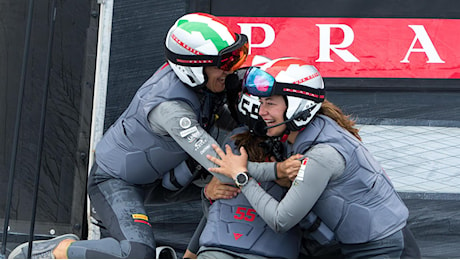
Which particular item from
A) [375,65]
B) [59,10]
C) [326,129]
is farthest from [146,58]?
[326,129]

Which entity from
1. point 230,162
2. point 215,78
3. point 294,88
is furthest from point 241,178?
point 215,78

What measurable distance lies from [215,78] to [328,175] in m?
0.85

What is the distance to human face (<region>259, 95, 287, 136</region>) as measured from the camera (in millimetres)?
3762

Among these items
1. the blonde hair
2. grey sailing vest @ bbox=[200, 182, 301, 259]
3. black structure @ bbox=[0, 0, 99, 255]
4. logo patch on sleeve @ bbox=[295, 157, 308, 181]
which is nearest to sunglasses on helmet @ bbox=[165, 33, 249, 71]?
the blonde hair

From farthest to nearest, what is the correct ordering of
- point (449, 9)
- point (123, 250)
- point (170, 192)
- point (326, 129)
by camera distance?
1. point (449, 9)
2. point (170, 192)
3. point (123, 250)
4. point (326, 129)

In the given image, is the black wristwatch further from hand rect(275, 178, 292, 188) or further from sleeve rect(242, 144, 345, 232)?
hand rect(275, 178, 292, 188)

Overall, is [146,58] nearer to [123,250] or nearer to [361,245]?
[123,250]

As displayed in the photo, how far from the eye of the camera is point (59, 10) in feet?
17.1

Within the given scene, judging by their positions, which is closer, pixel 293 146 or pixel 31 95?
pixel 293 146

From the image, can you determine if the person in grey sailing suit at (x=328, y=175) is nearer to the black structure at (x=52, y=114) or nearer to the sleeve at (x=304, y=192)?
the sleeve at (x=304, y=192)

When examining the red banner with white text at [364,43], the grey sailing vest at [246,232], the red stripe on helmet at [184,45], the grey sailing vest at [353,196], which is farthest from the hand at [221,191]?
the red banner with white text at [364,43]

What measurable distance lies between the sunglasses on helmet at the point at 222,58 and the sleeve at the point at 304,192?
0.69 meters

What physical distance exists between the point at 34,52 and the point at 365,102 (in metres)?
2.03

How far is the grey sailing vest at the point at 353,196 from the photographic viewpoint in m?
3.70
